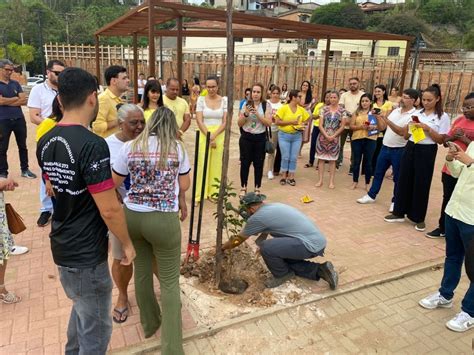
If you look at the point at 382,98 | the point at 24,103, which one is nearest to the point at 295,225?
the point at 382,98

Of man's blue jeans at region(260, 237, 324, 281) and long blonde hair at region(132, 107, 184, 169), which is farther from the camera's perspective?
man's blue jeans at region(260, 237, 324, 281)

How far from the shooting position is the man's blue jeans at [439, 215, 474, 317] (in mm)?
3076

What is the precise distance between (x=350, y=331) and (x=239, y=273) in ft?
4.01

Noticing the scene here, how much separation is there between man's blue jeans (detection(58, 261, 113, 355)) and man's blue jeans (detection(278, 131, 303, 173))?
16.3 ft

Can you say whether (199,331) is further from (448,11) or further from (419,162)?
(448,11)

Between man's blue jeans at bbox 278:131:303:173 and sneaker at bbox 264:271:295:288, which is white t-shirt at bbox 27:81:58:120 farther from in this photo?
man's blue jeans at bbox 278:131:303:173

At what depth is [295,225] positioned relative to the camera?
11.6 ft

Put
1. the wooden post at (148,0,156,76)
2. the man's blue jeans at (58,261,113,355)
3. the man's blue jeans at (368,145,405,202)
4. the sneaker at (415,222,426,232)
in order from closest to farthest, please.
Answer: the man's blue jeans at (58,261,113,355), the wooden post at (148,0,156,76), the sneaker at (415,222,426,232), the man's blue jeans at (368,145,405,202)

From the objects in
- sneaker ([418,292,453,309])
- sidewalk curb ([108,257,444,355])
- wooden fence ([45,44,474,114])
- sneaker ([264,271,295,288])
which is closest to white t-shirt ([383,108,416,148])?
sidewalk curb ([108,257,444,355])

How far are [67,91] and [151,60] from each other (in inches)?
128

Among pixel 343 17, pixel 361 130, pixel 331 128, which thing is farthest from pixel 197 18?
pixel 343 17

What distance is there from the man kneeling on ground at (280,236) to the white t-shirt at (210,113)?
226cm

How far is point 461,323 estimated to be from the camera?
3186 mm

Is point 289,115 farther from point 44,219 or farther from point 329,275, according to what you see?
point 44,219
